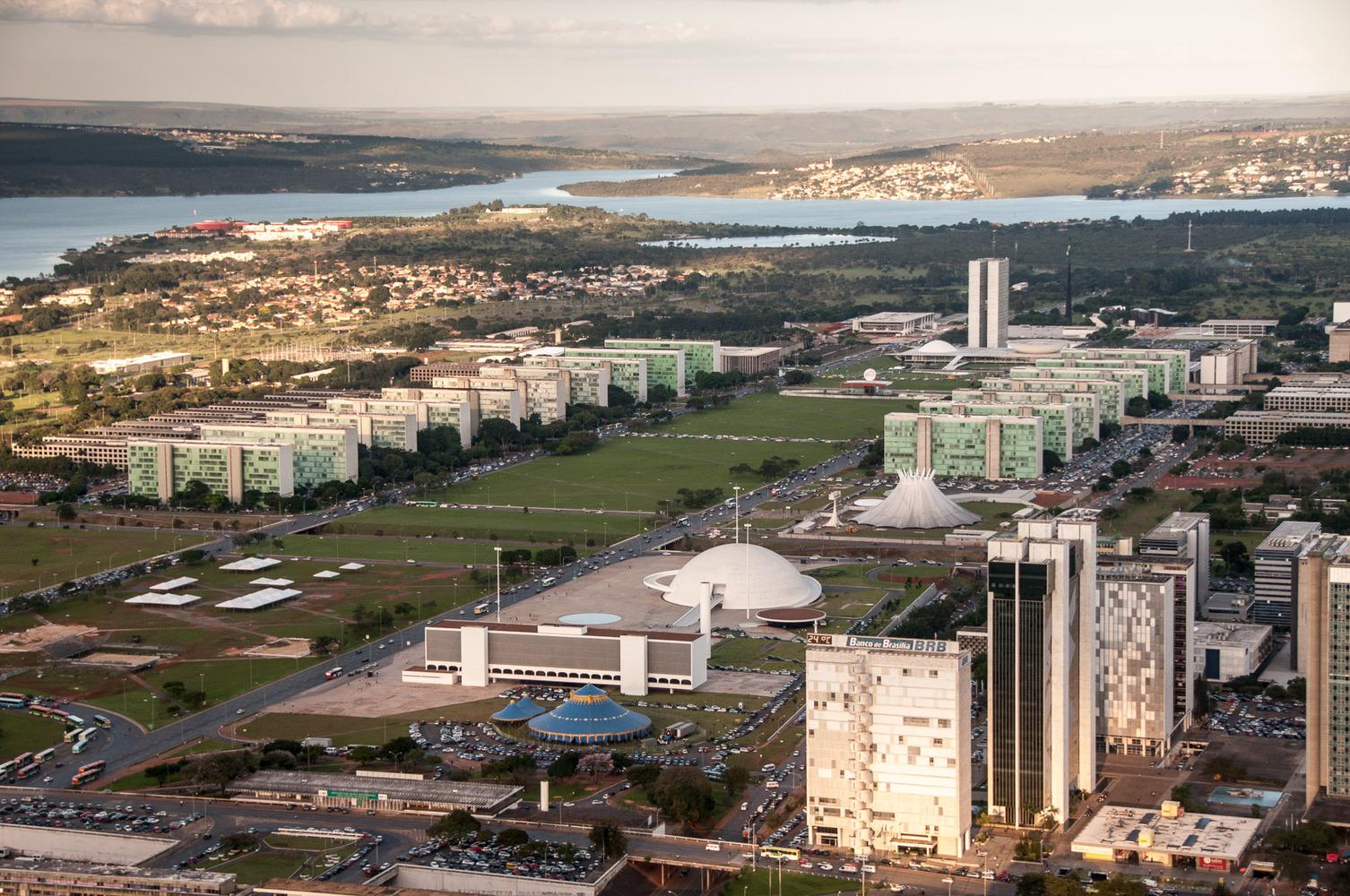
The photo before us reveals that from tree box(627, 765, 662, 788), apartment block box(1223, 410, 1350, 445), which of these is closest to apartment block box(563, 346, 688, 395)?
apartment block box(1223, 410, 1350, 445)

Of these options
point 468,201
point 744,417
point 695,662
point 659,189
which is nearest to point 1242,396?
point 744,417

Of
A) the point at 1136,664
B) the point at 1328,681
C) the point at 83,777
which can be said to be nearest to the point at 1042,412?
the point at 1136,664

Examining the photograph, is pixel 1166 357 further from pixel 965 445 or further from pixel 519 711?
pixel 519 711

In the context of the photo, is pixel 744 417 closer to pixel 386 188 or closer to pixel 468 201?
pixel 468 201

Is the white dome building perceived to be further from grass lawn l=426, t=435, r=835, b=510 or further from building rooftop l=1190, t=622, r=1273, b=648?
grass lawn l=426, t=435, r=835, b=510

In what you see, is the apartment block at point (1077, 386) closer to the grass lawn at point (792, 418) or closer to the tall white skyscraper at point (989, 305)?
the grass lawn at point (792, 418)

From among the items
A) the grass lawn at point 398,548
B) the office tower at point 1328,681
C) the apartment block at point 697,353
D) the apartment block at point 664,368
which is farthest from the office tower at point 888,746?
the apartment block at point 697,353
